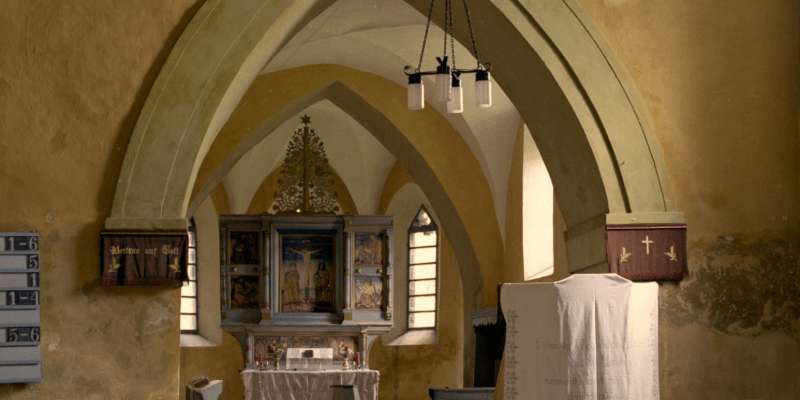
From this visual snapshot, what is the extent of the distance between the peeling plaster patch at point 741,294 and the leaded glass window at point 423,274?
8696mm

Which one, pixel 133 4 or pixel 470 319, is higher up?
pixel 133 4

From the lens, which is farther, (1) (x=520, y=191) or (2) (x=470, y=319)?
(2) (x=470, y=319)

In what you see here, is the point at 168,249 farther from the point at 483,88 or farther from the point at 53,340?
the point at 483,88

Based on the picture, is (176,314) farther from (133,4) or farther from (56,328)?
(133,4)

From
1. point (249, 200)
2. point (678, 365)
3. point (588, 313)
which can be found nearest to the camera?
point (588, 313)

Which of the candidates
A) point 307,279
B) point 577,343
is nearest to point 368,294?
point 307,279

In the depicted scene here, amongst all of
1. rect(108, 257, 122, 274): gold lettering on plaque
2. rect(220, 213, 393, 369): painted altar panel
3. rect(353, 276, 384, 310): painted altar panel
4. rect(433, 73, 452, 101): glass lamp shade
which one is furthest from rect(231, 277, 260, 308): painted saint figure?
rect(433, 73, 452, 101): glass lamp shade

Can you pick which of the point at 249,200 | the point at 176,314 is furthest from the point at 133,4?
the point at 249,200

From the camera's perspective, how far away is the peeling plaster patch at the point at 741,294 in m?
5.97

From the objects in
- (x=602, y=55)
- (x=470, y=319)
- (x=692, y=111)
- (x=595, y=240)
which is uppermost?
(x=602, y=55)

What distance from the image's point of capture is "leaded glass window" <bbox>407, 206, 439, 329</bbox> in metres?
14.6

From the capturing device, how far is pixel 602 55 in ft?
20.1

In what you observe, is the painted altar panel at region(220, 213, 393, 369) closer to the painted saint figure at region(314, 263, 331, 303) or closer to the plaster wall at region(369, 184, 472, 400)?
the painted saint figure at region(314, 263, 331, 303)

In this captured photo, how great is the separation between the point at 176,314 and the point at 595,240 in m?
3.08
